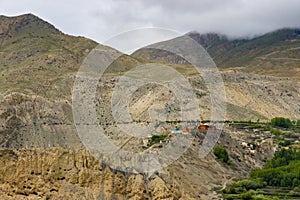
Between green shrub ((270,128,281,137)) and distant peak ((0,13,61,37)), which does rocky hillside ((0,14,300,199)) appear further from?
green shrub ((270,128,281,137))

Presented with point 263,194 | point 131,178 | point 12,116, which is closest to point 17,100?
point 12,116

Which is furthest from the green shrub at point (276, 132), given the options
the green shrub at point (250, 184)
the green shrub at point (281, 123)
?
the green shrub at point (250, 184)

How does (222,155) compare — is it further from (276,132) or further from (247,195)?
(276,132)

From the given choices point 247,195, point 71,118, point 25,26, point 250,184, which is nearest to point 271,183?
point 250,184

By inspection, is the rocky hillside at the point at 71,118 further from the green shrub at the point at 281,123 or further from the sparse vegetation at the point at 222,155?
the green shrub at the point at 281,123

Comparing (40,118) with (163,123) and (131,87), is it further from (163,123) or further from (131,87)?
(131,87)

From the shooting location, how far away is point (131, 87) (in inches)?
4218

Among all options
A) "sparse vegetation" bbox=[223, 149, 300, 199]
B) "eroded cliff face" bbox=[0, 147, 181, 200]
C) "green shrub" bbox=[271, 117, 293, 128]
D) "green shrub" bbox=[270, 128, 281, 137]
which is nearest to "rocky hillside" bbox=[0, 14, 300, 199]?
"eroded cliff face" bbox=[0, 147, 181, 200]

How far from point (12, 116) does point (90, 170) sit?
Answer: 47.8 metres

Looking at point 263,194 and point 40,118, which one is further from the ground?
point 40,118

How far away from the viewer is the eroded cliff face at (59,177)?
32.3 meters

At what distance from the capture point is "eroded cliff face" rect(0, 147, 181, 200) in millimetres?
32281

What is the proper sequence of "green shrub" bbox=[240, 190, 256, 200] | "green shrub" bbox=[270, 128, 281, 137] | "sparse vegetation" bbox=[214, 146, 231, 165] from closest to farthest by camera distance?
"green shrub" bbox=[240, 190, 256, 200] → "sparse vegetation" bbox=[214, 146, 231, 165] → "green shrub" bbox=[270, 128, 281, 137]

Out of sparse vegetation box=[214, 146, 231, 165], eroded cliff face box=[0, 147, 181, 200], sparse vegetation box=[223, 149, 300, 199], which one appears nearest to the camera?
eroded cliff face box=[0, 147, 181, 200]
